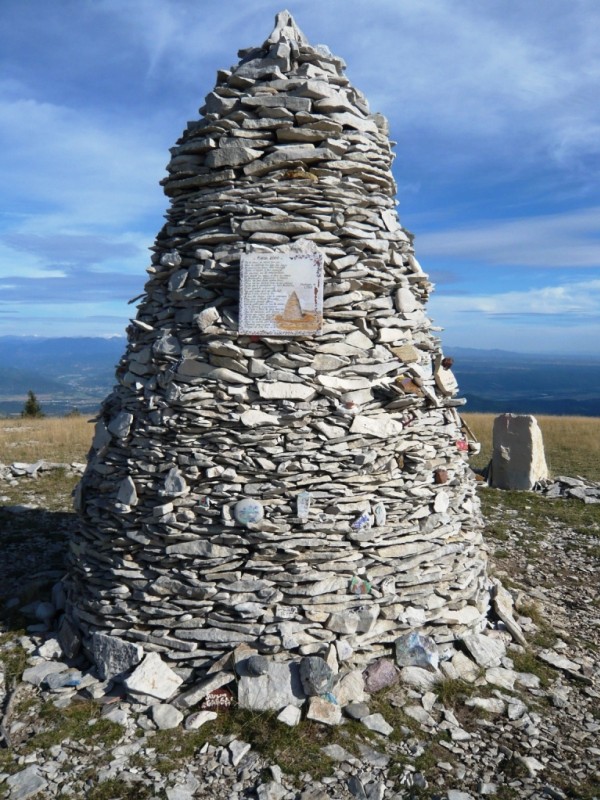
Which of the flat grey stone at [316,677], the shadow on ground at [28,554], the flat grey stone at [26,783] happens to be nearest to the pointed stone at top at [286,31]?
the shadow on ground at [28,554]

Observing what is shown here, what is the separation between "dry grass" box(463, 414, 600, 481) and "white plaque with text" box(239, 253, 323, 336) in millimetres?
13586

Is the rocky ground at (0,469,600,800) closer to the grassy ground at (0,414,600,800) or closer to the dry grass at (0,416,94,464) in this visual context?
the grassy ground at (0,414,600,800)

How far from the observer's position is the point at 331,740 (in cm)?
482

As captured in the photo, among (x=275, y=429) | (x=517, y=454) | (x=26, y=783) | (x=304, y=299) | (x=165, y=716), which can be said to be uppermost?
(x=304, y=299)

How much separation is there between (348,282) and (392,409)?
1.38 meters

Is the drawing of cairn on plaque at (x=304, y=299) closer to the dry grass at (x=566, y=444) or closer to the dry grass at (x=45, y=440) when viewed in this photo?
the dry grass at (x=45, y=440)

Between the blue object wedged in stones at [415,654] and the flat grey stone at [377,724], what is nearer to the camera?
the flat grey stone at [377,724]

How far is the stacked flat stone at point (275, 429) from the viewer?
18.3 ft

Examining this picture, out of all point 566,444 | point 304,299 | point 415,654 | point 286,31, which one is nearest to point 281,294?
point 304,299

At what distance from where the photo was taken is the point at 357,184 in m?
6.15

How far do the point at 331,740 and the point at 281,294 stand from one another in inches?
154

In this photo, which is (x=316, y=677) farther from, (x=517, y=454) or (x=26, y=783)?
(x=517, y=454)

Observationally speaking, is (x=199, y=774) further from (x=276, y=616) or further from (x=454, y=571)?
(x=454, y=571)

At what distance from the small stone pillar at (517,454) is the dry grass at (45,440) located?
1100cm
